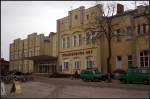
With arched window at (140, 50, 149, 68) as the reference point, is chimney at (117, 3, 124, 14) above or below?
above

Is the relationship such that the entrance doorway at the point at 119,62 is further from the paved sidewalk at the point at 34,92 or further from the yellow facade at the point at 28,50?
the yellow facade at the point at 28,50

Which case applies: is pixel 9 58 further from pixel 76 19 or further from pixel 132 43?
pixel 132 43

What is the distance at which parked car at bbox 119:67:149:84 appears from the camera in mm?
35559

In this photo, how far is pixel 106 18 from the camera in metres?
47.3

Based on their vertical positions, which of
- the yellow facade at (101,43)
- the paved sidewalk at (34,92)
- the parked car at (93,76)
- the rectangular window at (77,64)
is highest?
the yellow facade at (101,43)

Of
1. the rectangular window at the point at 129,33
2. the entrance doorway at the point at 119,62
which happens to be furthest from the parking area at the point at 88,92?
the entrance doorway at the point at 119,62

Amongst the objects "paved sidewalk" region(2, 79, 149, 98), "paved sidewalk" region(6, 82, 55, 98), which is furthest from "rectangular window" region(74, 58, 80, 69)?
"paved sidewalk" region(2, 79, 149, 98)

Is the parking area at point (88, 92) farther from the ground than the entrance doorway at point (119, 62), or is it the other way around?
the entrance doorway at point (119, 62)

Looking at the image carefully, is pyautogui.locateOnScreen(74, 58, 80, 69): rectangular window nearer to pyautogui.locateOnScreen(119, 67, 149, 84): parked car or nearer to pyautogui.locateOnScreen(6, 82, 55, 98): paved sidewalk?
pyautogui.locateOnScreen(119, 67, 149, 84): parked car

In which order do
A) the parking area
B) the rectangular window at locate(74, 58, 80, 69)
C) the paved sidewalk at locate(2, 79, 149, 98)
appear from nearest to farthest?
the paved sidewalk at locate(2, 79, 149, 98) < the parking area < the rectangular window at locate(74, 58, 80, 69)

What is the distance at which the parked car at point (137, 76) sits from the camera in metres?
35.6

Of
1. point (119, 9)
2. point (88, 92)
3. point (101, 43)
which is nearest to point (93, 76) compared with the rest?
point (101, 43)

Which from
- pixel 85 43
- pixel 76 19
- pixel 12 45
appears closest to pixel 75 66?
pixel 85 43

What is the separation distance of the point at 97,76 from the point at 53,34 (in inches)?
1112
